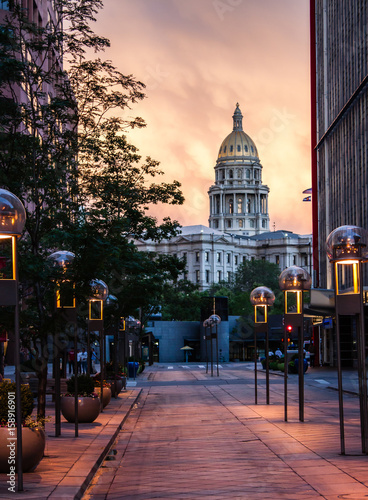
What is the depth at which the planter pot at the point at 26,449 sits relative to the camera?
36.9 ft

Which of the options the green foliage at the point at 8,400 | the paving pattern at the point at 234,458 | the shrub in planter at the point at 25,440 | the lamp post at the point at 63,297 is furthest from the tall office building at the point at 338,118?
the shrub in planter at the point at 25,440

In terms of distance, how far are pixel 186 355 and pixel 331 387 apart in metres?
81.1

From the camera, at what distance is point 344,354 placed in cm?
7325

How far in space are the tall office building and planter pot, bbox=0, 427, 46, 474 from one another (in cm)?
5018

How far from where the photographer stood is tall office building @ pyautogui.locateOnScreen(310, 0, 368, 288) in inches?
2445

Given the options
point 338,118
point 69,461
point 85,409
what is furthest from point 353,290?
point 338,118

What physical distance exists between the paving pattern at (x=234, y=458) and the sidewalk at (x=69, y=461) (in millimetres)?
228

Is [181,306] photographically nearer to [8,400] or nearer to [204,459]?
[204,459]

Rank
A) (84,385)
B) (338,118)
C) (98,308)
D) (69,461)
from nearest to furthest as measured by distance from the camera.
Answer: (69,461), (84,385), (98,308), (338,118)

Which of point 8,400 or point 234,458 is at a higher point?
point 8,400

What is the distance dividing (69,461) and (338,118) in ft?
199

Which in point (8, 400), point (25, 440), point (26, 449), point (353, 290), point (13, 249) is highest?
point (13, 249)

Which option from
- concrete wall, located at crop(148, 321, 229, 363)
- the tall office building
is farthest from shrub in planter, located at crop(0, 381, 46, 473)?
concrete wall, located at crop(148, 321, 229, 363)

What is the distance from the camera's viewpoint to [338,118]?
7100cm
